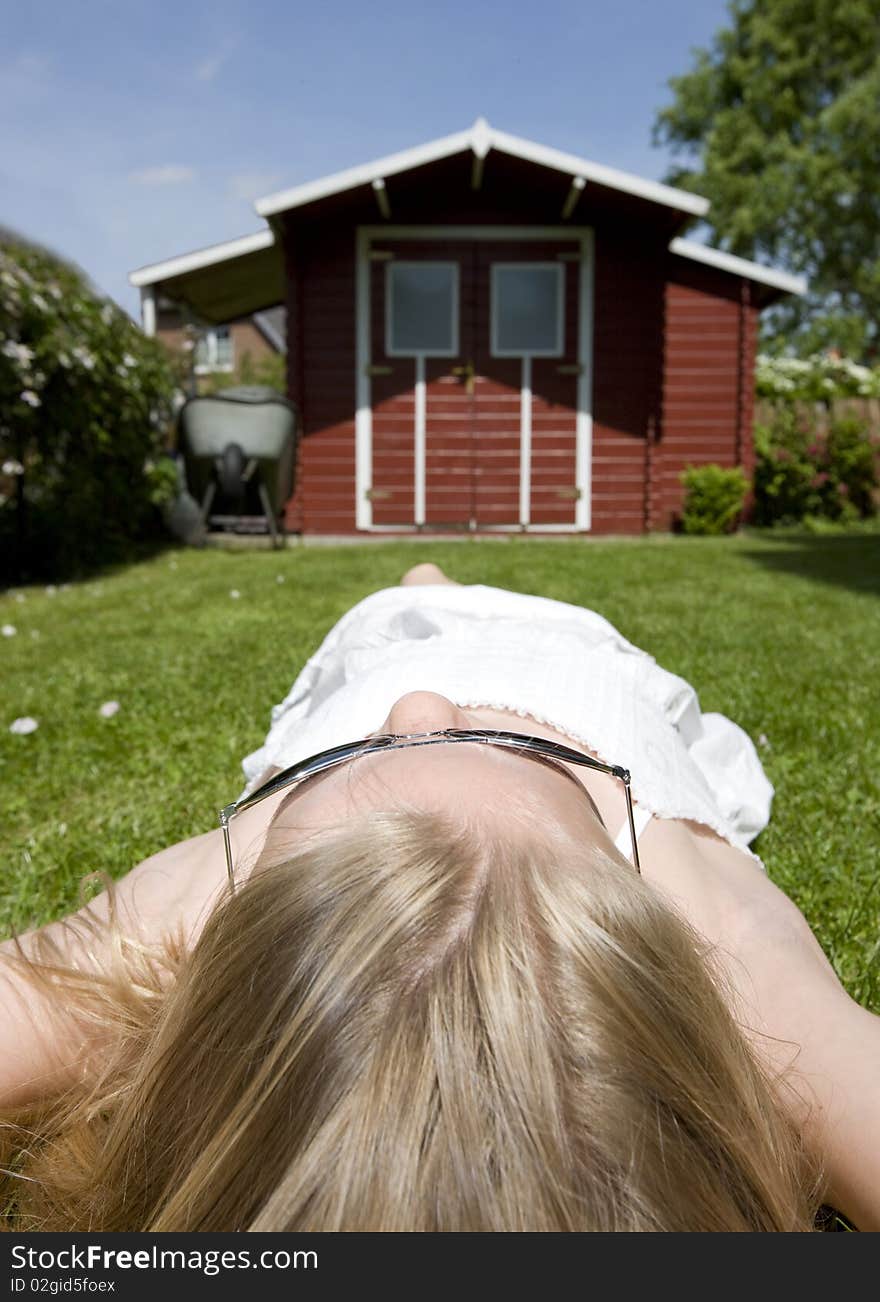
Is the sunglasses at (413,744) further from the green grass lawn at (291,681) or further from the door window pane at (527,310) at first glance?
the door window pane at (527,310)

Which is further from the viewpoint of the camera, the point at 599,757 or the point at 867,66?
the point at 867,66

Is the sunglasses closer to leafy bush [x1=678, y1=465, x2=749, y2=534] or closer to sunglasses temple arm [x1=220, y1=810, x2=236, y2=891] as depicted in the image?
sunglasses temple arm [x1=220, y1=810, x2=236, y2=891]

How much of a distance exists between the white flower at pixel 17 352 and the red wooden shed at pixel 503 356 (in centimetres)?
477

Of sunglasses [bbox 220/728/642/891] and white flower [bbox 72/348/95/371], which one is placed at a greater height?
white flower [bbox 72/348/95/371]

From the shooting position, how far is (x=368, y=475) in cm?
1116

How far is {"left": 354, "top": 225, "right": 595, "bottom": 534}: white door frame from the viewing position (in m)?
10.8

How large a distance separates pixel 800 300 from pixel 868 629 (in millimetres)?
30531

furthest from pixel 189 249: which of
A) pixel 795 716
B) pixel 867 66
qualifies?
pixel 867 66

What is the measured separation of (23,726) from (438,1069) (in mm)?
2693

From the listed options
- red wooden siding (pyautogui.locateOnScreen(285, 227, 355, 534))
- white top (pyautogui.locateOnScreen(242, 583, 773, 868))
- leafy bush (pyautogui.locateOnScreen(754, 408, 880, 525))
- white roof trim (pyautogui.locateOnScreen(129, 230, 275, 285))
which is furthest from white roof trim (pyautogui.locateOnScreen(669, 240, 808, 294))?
white top (pyautogui.locateOnScreen(242, 583, 773, 868))

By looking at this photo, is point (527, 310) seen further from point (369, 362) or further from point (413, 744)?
point (413, 744)

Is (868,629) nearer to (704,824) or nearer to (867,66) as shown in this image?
(704,824)

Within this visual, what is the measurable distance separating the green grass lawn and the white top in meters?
0.19

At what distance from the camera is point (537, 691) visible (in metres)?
1.85
